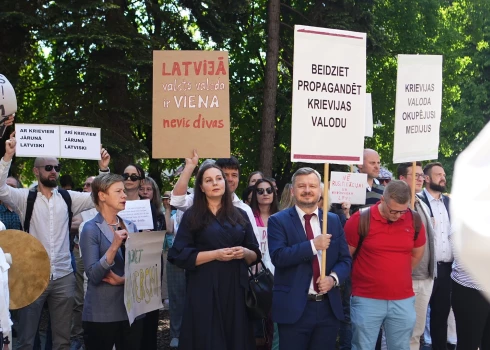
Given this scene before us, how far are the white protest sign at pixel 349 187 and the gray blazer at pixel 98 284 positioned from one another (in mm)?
2953

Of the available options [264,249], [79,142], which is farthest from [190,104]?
[264,249]

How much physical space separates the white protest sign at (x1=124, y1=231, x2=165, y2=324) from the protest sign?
3.87 ft

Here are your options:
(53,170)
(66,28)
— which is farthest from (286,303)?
(66,28)

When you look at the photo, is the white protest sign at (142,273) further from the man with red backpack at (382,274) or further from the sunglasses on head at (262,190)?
the man with red backpack at (382,274)

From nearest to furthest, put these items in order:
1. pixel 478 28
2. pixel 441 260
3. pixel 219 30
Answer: pixel 441 260, pixel 219 30, pixel 478 28

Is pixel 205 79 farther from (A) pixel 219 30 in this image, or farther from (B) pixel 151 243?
(A) pixel 219 30

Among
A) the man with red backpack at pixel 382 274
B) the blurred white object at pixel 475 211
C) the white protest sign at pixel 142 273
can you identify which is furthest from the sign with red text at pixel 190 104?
the blurred white object at pixel 475 211

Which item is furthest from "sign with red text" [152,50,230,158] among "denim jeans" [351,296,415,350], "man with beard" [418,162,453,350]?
"man with beard" [418,162,453,350]

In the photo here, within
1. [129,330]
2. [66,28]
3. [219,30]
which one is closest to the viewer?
[129,330]

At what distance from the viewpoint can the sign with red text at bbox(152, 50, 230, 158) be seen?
651cm

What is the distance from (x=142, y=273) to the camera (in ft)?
20.8

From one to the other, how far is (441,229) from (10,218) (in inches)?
180

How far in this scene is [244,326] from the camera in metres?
5.86

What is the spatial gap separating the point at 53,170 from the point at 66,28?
7668 millimetres
